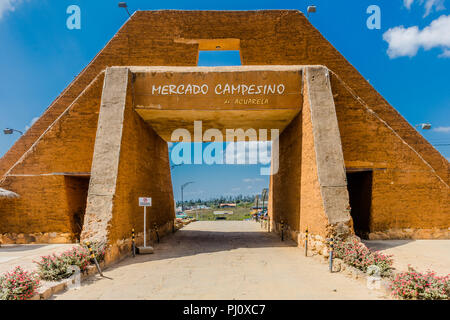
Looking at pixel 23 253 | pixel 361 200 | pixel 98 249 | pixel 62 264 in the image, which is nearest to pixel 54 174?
pixel 23 253

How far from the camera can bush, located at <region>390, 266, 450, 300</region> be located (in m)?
5.25

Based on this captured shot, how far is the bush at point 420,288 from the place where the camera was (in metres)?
5.25

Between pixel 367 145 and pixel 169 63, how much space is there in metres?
11.3

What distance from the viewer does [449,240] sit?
40.5 feet

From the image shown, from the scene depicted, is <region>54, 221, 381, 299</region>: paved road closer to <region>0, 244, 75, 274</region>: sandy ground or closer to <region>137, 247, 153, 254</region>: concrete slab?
<region>137, 247, 153, 254</region>: concrete slab

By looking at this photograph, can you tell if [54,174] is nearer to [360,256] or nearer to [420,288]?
[360,256]

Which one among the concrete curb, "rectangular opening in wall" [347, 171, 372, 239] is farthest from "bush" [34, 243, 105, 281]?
"rectangular opening in wall" [347, 171, 372, 239]

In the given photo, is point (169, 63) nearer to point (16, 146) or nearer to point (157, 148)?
point (157, 148)

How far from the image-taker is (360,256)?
7637 millimetres

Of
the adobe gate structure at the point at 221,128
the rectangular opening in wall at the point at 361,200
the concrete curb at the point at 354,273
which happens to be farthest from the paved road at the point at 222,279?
the rectangular opening in wall at the point at 361,200

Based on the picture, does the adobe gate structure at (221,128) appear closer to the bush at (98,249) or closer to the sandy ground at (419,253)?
the bush at (98,249)

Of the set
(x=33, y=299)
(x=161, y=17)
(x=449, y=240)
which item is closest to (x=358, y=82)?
(x=449, y=240)

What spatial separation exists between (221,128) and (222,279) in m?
9.49

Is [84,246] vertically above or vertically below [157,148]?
below
